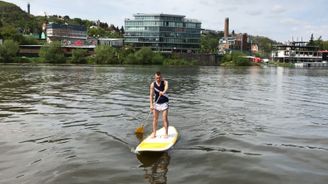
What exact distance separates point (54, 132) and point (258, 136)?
34.8 ft

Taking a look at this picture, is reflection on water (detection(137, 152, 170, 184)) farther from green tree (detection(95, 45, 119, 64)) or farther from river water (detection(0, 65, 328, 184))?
green tree (detection(95, 45, 119, 64))

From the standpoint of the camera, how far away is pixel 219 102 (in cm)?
3350

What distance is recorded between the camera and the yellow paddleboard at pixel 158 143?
14883mm

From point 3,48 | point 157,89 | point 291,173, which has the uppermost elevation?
point 3,48

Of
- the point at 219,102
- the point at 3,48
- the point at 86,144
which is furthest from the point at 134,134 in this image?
the point at 3,48

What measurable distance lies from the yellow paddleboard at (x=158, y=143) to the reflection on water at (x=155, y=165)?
28cm

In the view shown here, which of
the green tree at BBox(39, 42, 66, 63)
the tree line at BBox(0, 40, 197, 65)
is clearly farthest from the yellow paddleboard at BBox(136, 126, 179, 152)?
the green tree at BBox(39, 42, 66, 63)

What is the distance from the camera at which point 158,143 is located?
51.0ft

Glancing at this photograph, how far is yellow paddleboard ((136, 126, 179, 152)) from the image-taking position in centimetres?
1488

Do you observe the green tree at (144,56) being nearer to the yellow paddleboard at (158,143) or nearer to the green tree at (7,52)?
the green tree at (7,52)

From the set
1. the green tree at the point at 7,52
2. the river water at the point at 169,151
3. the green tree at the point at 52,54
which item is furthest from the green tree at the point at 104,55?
the river water at the point at 169,151

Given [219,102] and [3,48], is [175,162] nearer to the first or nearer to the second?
[219,102]

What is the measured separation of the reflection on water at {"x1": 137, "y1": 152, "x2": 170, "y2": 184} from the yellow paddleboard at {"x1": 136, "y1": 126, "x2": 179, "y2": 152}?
0.92ft

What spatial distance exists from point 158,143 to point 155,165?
187 centimetres
